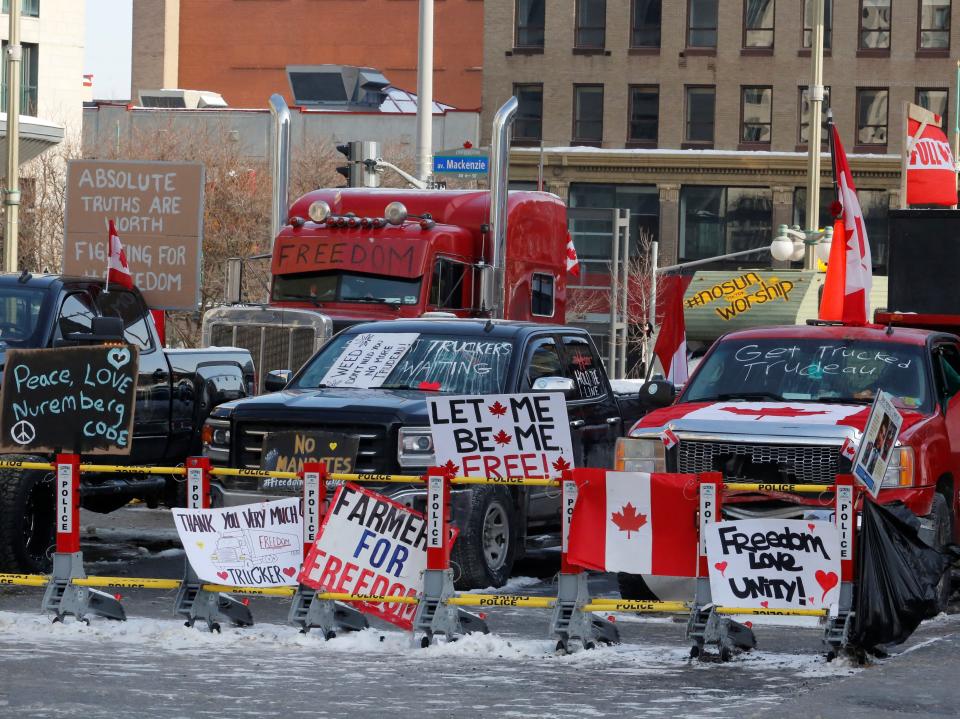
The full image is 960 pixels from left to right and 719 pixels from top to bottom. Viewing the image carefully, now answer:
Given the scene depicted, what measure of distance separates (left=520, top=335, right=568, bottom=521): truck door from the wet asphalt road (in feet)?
6.04

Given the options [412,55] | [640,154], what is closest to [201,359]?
[640,154]

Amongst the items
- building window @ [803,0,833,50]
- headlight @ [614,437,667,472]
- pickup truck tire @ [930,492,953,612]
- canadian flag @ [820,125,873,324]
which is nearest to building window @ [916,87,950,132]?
building window @ [803,0,833,50]

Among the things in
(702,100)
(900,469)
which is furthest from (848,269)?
(702,100)

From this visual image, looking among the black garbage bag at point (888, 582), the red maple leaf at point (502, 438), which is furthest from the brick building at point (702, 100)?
the black garbage bag at point (888, 582)

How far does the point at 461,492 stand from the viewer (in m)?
12.0

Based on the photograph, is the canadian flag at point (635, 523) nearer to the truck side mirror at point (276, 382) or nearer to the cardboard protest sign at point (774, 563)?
the cardboard protest sign at point (774, 563)

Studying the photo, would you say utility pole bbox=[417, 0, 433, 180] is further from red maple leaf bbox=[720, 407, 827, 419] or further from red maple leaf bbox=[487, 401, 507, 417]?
red maple leaf bbox=[487, 401, 507, 417]

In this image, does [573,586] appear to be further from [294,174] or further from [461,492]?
[294,174]

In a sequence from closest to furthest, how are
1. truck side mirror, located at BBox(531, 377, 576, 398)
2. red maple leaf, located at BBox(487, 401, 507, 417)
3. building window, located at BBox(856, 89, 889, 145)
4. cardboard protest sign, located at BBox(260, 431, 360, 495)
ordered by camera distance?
red maple leaf, located at BBox(487, 401, 507, 417) < cardboard protest sign, located at BBox(260, 431, 360, 495) < truck side mirror, located at BBox(531, 377, 576, 398) < building window, located at BBox(856, 89, 889, 145)

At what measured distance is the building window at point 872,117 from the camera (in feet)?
202

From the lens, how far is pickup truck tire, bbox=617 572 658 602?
38.0 feet

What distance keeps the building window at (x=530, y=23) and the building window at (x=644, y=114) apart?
151 inches

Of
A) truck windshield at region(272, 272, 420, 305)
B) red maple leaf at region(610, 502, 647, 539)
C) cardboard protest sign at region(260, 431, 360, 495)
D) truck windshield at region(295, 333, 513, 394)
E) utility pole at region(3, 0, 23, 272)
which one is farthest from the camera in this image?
utility pole at region(3, 0, 23, 272)

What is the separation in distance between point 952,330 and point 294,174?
39.6 m
